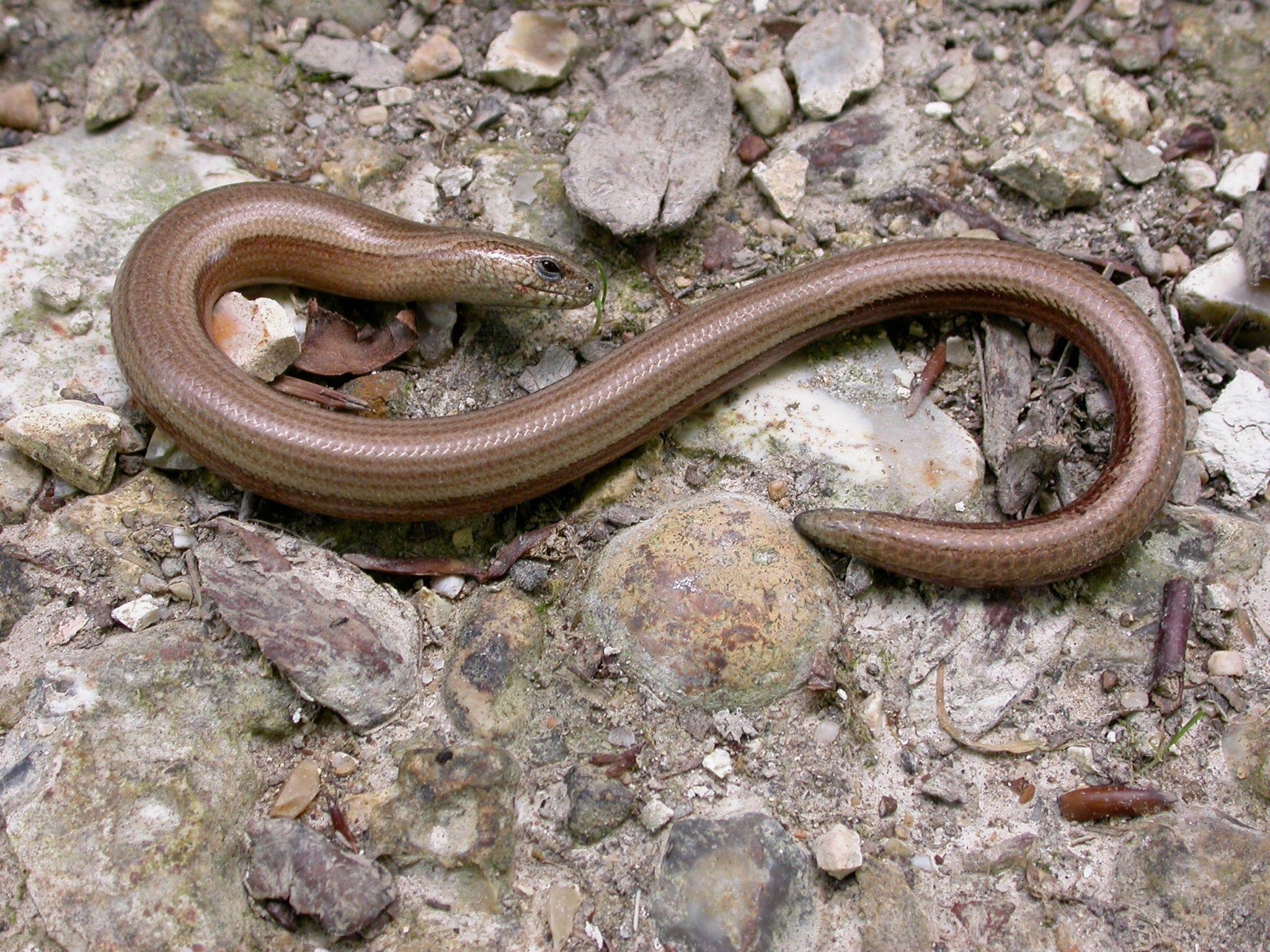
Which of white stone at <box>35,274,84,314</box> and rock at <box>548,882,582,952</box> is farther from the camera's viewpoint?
white stone at <box>35,274,84,314</box>

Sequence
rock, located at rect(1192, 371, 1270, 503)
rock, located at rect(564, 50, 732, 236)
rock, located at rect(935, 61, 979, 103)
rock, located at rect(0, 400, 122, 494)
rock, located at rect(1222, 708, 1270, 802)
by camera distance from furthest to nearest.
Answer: rock, located at rect(935, 61, 979, 103)
rock, located at rect(564, 50, 732, 236)
rock, located at rect(1192, 371, 1270, 503)
rock, located at rect(0, 400, 122, 494)
rock, located at rect(1222, 708, 1270, 802)

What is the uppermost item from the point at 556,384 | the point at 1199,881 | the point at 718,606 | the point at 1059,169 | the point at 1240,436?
the point at 1059,169

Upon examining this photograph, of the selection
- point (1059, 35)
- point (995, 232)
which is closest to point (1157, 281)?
point (995, 232)

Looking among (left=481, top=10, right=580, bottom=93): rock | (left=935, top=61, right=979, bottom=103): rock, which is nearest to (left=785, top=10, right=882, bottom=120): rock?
(left=935, top=61, right=979, bottom=103): rock

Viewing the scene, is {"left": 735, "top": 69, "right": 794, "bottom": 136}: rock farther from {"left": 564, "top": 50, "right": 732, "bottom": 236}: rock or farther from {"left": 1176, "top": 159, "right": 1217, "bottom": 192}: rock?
{"left": 1176, "top": 159, "right": 1217, "bottom": 192}: rock

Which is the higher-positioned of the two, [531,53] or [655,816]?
[531,53]

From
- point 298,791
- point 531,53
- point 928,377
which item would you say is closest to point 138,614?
point 298,791

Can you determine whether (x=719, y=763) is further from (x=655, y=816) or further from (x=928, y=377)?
(x=928, y=377)
